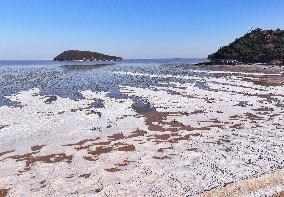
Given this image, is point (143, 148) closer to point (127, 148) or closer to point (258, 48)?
point (127, 148)

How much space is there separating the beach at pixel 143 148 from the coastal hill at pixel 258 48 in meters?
93.5

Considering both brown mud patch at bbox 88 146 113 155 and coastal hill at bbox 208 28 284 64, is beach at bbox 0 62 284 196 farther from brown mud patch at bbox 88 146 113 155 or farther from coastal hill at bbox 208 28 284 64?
coastal hill at bbox 208 28 284 64

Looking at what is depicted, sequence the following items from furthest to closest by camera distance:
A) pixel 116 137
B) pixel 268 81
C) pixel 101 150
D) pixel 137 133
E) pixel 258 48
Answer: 1. pixel 258 48
2. pixel 268 81
3. pixel 137 133
4. pixel 116 137
5. pixel 101 150

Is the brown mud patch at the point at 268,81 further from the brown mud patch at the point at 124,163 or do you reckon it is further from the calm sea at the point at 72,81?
the brown mud patch at the point at 124,163

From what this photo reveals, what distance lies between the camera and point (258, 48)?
129250 mm

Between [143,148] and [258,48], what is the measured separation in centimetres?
12178

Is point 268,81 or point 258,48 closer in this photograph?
point 268,81

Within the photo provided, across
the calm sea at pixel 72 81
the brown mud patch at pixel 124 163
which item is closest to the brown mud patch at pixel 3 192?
the brown mud patch at pixel 124 163

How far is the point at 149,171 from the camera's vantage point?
1233 centimetres

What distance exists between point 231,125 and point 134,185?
9570 millimetres

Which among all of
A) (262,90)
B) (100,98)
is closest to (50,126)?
(100,98)

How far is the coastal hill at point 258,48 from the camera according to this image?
117912 mm

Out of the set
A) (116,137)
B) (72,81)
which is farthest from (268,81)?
(116,137)

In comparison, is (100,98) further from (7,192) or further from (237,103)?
(7,192)
